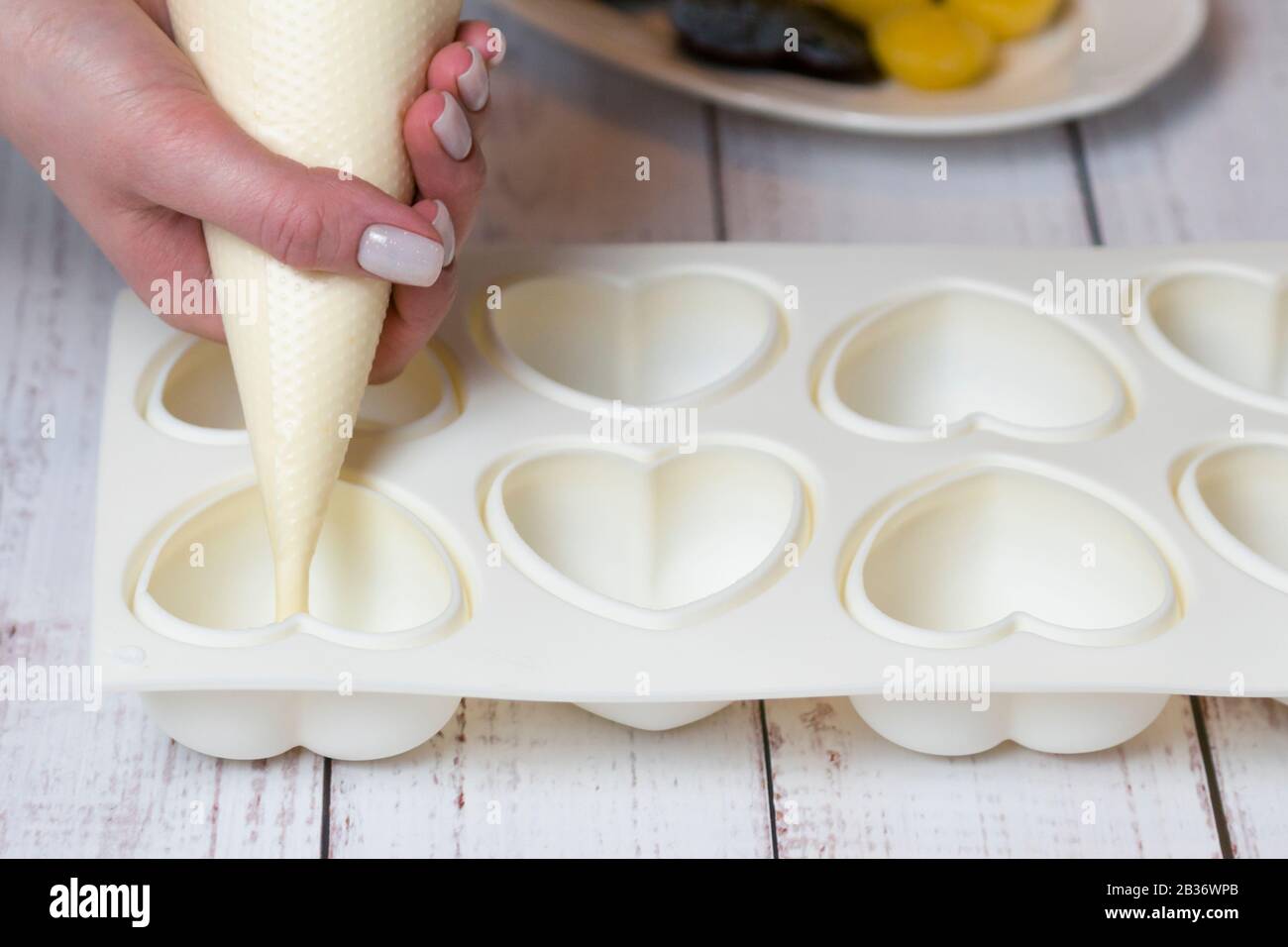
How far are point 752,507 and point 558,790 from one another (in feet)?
0.57

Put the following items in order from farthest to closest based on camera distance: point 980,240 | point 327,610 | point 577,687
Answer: point 980,240 < point 327,610 < point 577,687

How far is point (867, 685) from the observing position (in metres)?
0.66

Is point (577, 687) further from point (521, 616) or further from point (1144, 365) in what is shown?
point (1144, 365)

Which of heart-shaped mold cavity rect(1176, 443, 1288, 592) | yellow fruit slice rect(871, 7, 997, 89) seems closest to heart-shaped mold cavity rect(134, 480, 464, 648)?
heart-shaped mold cavity rect(1176, 443, 1288, 592)

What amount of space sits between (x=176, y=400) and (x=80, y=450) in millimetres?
100

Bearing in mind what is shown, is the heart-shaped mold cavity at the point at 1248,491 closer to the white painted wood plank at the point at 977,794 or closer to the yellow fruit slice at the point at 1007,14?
the white painted wood plank at the point at 977,794

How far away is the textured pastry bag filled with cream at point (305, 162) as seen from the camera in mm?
668

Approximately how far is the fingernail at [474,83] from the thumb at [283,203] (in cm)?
7

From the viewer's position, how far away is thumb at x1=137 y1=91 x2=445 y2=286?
657 mm

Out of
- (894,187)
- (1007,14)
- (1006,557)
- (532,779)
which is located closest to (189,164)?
(532,779)

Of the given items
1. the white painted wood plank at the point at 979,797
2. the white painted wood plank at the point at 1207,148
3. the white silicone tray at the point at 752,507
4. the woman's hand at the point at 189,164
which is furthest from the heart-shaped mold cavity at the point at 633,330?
the white painted wood plank at the point at 1207,148

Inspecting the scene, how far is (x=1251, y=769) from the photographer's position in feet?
2.42
